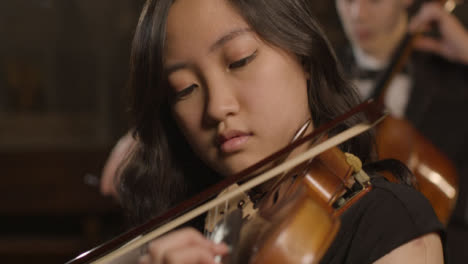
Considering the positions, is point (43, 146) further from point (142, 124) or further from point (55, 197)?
point (142, 124)

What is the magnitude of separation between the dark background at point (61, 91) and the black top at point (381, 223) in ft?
8.35

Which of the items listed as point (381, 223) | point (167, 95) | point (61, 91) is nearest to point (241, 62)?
point (167, 95)

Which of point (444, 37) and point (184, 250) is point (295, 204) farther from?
point (444, 37)

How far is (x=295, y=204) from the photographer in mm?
529

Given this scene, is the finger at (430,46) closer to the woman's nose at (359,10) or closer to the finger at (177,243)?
the woman's nose at (359,10)

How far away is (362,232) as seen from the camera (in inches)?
23.6

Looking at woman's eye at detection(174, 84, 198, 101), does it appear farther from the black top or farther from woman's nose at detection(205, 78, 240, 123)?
the black top

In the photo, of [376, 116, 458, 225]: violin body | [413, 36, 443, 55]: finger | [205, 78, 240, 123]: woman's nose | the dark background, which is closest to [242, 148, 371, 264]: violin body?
[205, 78, 240, 123]: woman's nose

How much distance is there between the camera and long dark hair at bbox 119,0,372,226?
2.36 ft

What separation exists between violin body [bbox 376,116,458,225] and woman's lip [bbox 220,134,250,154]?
32 cm

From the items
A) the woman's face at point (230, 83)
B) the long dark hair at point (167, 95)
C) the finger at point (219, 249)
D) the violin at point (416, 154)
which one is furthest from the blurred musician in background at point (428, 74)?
the finger at point (219, 249)

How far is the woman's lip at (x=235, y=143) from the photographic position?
67 centimetres

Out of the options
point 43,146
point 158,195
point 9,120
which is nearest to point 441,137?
point 158,195

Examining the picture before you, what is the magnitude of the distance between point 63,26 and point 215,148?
2.95 m
